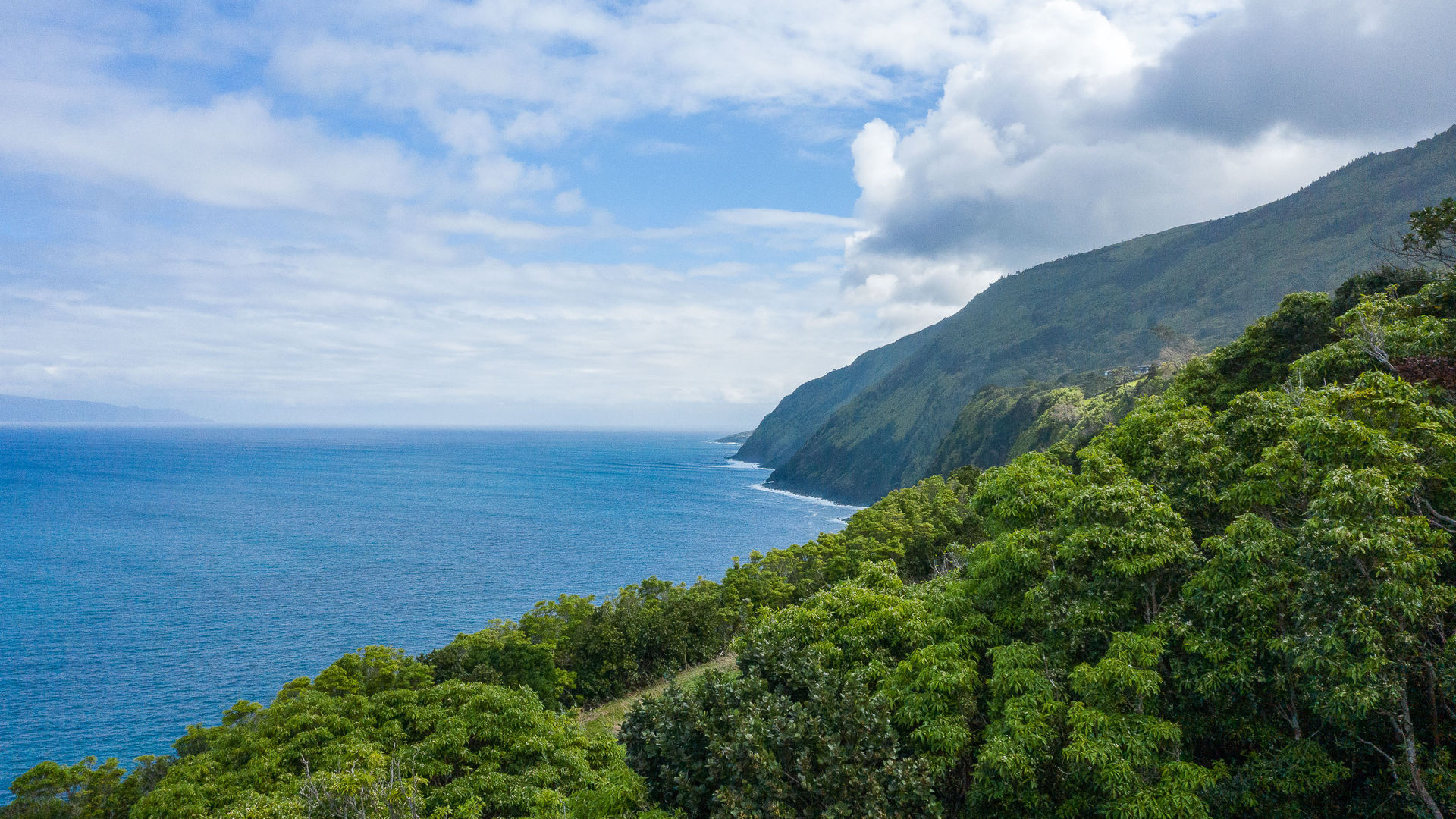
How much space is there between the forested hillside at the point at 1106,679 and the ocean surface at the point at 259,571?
3234 cm

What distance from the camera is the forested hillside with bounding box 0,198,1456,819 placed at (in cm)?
1241

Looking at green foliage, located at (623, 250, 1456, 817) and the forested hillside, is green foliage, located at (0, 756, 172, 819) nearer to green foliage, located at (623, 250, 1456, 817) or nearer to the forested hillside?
the forested hillside

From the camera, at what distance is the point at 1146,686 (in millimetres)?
13414

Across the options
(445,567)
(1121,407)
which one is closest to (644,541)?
(445,567)

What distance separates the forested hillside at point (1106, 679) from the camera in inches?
489

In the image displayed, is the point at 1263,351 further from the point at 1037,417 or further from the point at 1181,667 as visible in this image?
the point at 1037,417

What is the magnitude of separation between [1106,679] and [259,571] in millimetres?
97298

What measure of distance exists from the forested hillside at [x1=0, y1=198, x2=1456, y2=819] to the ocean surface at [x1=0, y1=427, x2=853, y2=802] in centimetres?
3234

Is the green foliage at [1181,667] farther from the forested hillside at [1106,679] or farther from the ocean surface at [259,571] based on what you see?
the ocean surface at [259,571]

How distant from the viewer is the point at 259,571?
273ft

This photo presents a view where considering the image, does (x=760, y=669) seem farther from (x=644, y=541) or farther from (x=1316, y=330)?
(x=644, y=541)

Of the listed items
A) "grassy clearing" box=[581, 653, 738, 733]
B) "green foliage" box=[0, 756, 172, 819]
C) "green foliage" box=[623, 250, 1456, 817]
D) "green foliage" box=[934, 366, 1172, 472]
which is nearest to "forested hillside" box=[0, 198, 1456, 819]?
"green foliage" box=[623, 250, 1456, 817]

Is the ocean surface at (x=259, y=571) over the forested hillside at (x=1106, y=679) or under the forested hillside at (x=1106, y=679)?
under

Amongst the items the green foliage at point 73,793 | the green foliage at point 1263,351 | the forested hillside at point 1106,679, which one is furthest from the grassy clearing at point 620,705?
the green foliage at point 1263,351
